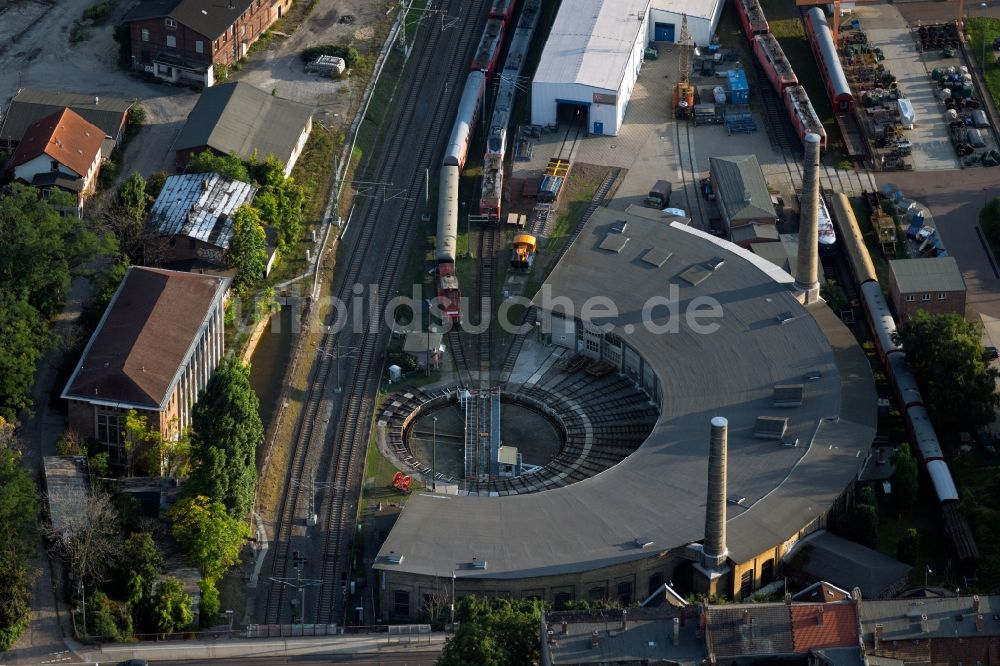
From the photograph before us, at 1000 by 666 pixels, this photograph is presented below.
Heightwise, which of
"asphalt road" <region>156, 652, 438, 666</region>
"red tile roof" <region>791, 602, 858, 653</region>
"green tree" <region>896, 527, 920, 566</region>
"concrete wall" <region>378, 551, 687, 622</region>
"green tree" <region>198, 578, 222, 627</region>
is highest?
"green tree" <region>896, 527, 920, 566</region>

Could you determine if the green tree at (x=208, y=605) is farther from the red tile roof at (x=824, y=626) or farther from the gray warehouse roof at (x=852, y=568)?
the red tile roof at (x=824, y=626)

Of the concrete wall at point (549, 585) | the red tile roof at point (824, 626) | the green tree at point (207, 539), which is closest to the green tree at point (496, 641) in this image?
the concrete wall at point (549, 585)

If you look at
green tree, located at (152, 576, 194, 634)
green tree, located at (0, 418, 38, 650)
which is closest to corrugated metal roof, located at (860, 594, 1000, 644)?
green tree, located at (152, 576, 194, 634)

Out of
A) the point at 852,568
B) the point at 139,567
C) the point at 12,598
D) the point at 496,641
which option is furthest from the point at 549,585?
the point at 12,598

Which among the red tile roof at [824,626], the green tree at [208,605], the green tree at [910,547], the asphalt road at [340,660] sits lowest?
the asphalt road at [340,660]

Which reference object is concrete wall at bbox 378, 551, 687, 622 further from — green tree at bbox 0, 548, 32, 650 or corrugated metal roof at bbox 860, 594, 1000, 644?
green tree at bbox 0, 548, 32, 650

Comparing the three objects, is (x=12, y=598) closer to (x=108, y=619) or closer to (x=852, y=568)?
(x=108, y=619)
